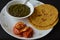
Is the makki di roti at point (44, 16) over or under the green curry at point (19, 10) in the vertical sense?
under

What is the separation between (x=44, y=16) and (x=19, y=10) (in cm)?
14

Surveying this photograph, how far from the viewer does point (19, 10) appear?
39.3 inches

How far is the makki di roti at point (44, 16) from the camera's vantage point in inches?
37.1

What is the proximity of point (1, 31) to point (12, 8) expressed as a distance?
0.50ft

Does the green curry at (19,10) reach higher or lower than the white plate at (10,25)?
Answer: higher

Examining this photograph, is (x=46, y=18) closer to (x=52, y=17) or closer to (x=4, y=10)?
(x=52, y=17)

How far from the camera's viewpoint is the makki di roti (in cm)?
94

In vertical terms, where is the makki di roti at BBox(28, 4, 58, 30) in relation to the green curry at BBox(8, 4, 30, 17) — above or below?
below

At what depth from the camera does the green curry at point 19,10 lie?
3.23 ft

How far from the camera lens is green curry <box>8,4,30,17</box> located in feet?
3.23

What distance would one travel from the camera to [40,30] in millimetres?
942

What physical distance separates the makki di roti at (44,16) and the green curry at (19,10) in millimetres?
42

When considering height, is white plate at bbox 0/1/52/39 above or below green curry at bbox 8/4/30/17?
below

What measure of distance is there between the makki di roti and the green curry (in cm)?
4
